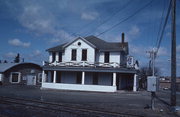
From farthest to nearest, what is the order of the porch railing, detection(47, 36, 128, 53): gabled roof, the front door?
1. the front door
2. detection(47, 36, 128, 53): gabled roof
3. the porch railing

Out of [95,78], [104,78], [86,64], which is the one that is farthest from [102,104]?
[95,78]

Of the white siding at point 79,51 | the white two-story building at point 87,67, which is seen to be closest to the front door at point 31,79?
the white two-story building at point 87,67

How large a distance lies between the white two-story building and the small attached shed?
331 inches

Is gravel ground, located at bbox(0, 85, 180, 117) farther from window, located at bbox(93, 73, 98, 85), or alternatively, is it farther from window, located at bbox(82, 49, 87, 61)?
window, located at bbox(82, 49, 87, 61)

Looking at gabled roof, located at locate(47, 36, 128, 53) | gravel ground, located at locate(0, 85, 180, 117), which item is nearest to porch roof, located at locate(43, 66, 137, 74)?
gabled roof, located at locate(47, 36, 128, 53)

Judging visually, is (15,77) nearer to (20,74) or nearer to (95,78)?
(20,74)

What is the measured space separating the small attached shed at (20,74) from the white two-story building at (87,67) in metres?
8.40

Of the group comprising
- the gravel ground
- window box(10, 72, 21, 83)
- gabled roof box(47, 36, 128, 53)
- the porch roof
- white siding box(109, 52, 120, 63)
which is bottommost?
the gravel ground

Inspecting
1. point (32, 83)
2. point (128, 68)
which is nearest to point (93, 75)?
point (128, 68)

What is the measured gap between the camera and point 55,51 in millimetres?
34562

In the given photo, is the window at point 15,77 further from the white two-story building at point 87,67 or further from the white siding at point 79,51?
the white siding at point 79,51

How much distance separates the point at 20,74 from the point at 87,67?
632 inches

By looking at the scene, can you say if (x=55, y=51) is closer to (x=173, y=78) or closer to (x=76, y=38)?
(x=76, y=38)

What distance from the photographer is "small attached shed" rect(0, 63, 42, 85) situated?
37438 millimetres
